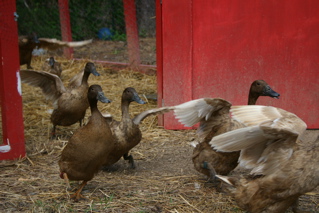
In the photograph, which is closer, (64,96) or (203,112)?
(203,112)

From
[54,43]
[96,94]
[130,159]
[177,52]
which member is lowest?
[130,159]

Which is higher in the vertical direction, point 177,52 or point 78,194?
point 177,52

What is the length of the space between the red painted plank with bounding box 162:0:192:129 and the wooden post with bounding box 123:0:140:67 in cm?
330

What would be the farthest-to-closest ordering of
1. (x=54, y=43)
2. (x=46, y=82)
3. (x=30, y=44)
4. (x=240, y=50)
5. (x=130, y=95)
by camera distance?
1. (x=30, y=44)
2. (x=54, y=43)
3. (x=46, y=82)
4. (x=240, y=50)
5. (x=130, y=95)

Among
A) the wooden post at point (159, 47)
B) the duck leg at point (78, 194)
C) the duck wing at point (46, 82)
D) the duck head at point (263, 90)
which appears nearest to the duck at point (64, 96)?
the duck wing at point (46, 82)

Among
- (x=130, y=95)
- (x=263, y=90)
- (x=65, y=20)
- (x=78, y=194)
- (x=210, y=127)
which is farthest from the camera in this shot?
(x=65, y=20)

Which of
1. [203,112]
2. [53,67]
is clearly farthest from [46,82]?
[203,112]

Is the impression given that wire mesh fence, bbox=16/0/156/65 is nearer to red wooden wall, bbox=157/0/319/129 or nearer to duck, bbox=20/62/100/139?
duck, bbox=20/62/100/139

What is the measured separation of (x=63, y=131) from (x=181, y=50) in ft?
6.71

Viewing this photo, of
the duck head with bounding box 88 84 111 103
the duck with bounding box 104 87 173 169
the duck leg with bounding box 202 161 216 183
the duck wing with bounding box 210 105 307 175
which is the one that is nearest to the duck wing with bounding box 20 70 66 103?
the duck with bounding box 104 87 173 169

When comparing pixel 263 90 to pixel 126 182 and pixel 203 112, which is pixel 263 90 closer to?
pixel 203 112

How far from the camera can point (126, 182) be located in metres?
4.82

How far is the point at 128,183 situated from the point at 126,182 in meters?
0.04

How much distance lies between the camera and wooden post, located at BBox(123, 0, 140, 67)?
30.6 ft
